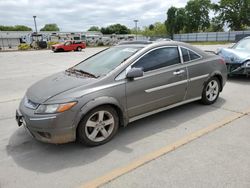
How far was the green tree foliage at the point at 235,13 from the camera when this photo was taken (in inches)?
2549

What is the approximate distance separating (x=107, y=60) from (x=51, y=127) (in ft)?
5.61

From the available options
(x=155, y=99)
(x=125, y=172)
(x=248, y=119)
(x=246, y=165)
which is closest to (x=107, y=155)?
(x=125, y=172)

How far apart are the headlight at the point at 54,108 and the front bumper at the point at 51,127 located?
0.22ft

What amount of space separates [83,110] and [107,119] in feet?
1.69

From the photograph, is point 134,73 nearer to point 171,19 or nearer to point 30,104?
point 30,104

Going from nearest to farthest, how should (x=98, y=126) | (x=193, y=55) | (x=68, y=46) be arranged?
(x=98, y=126)
(x=193, y=55)
(x=68, y=46)

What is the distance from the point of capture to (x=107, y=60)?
14.1 feet

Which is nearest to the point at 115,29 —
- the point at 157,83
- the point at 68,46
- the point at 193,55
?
the point at 68,46

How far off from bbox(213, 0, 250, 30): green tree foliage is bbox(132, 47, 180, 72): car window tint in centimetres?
7117

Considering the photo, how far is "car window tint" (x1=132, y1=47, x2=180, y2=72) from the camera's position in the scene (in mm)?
4047

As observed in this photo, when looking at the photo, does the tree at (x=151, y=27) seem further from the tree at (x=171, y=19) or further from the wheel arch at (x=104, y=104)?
the wheel arch at (x=104, y=104)

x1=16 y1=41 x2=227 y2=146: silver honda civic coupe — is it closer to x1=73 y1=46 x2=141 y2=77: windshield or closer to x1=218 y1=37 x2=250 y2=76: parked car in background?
x1=73 y1=46 x2=141 y2=77: windshield

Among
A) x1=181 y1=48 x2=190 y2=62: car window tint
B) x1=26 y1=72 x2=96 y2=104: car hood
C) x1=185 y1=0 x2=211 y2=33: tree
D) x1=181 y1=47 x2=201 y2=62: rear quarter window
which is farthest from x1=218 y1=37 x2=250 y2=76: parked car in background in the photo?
x1=185 y1=0 x2=211 y2=33: tree

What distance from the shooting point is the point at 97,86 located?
136 inches
